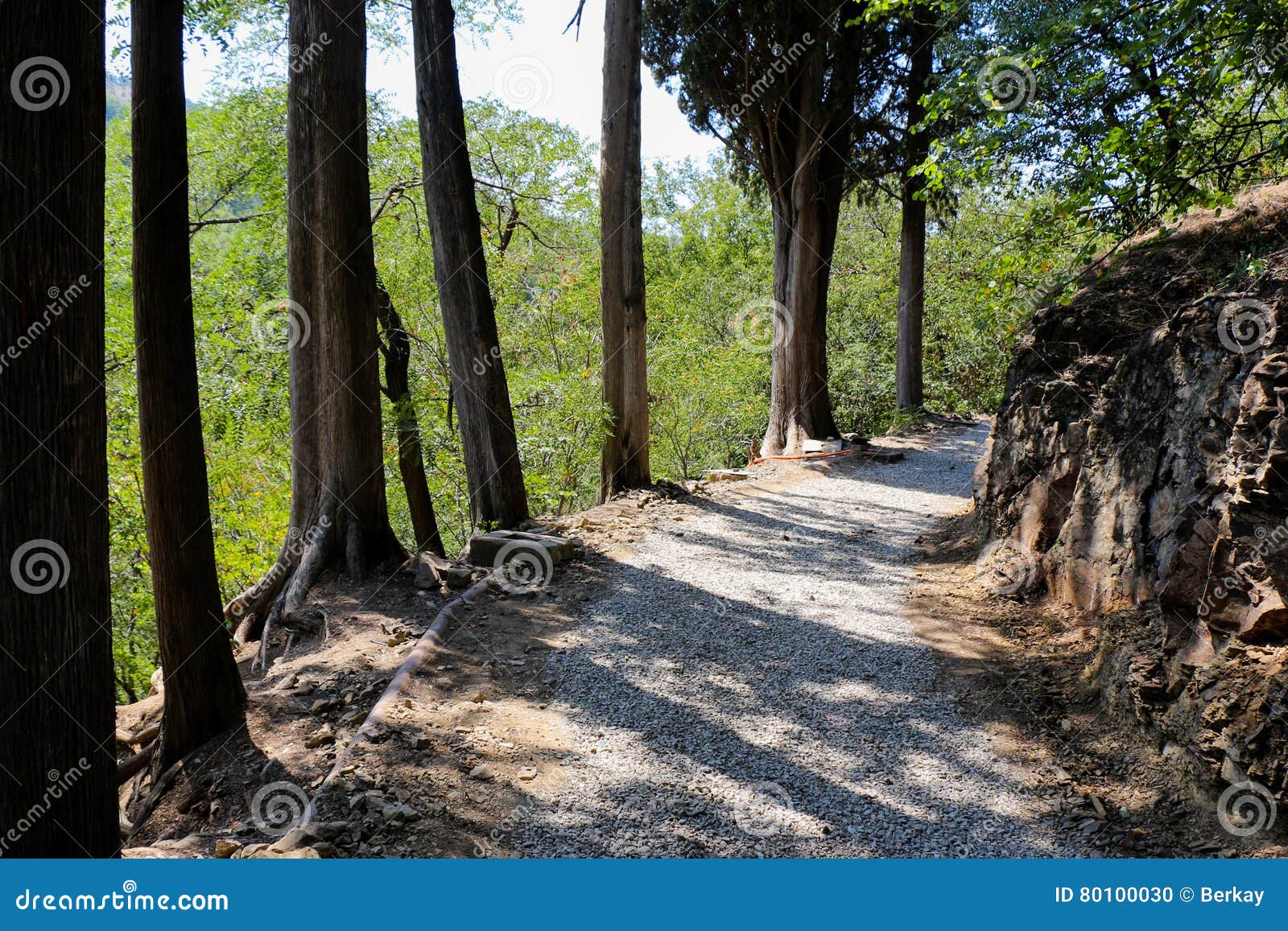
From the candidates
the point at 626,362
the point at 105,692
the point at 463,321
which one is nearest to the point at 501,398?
the point at 463,321

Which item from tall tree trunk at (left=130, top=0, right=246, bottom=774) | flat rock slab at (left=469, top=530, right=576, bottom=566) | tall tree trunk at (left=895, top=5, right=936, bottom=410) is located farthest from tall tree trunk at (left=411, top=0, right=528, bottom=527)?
tall tree trunk at (left=895, top=5, right=936, bottom=410)

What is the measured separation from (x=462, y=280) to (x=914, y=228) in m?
10.1

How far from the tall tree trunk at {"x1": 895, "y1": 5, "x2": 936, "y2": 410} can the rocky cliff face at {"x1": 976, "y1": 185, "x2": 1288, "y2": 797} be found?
256 inches

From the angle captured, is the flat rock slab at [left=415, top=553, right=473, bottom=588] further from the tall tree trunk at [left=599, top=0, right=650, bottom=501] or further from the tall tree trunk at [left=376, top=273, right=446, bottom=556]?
the tall tree trunk at [left=599, top=0, right=650, bottom=501]

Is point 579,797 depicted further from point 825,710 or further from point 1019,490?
point 1019,490

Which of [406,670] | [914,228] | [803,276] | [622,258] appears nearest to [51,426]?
[406,670]

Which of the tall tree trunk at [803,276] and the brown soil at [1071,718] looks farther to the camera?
the tall tree trunk at [803,276]

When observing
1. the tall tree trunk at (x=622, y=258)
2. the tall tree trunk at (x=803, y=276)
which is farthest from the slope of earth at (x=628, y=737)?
the tall tree trunk at (x=803, y=276)

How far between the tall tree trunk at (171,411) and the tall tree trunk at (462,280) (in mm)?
3262

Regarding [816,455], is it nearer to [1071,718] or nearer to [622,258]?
[622,258]

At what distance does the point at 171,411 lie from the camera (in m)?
4.33

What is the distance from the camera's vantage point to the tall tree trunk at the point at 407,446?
32.6 feet

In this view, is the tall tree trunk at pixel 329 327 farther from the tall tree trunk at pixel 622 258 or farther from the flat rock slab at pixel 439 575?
the tall tree trunk at pixel 622 258

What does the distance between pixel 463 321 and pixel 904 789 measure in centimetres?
558
